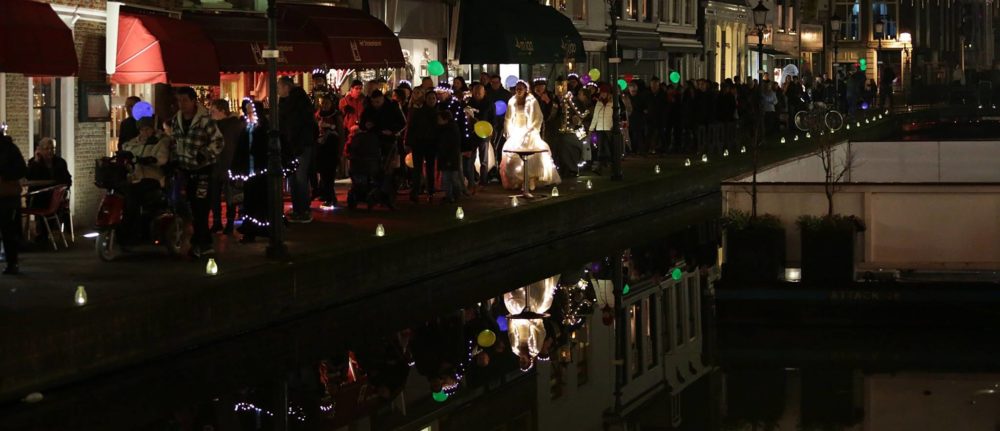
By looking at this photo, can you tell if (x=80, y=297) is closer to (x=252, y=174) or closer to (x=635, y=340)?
(x=635, y=340)

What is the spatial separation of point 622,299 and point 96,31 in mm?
9087

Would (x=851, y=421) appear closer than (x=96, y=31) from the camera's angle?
Yes

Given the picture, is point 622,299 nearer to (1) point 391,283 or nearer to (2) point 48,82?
(1) point 391,283

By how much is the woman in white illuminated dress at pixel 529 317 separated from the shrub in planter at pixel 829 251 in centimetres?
291

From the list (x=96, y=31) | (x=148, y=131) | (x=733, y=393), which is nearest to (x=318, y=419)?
(x=733, y=393)

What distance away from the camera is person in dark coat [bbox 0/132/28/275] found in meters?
18.7

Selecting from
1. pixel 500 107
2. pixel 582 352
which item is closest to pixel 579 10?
pixel 500 107

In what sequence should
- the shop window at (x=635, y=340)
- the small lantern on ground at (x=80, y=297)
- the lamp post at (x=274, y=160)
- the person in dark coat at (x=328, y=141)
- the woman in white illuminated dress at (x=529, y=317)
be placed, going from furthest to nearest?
the person in dark coat at (x=328, y=141) → the lamp post at (x=274, y=160) → the woman in white illuminated dress at (x=529, y=317) → the shop window at (x=635, y=340) → the small lantern on ground at (x=80, y=297)

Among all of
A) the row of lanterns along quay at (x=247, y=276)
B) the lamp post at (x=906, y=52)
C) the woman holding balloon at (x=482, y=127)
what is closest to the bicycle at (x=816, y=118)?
the woman holding balloon at (x=482, y=127)

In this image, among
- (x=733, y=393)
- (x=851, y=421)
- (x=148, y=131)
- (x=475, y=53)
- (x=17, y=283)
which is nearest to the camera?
(x=851, y=421)

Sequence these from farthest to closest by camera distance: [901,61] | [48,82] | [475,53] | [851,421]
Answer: [901,61], [475,53], [48,82], [851,421]

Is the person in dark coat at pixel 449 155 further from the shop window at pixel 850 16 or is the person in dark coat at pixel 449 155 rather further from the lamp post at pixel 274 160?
the shop window at pixel 850 16

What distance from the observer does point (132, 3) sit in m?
26.7

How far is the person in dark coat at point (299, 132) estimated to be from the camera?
24.6m
